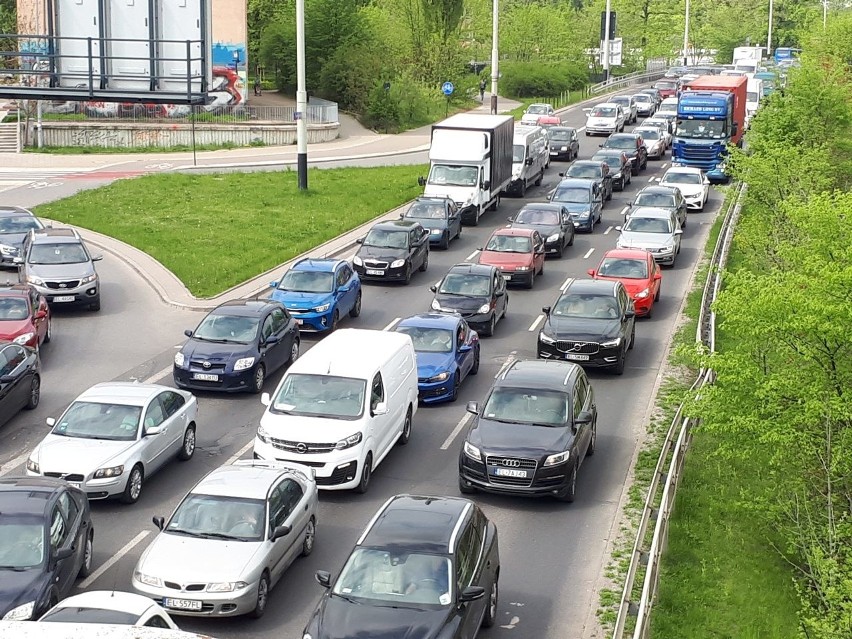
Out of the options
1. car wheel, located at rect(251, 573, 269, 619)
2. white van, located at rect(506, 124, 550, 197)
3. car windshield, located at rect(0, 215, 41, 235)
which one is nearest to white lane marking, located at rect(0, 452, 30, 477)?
car wheel, located at rect(251, 573, 269, 619)

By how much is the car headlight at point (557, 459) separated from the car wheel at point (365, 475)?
2.71 metres

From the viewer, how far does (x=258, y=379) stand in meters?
24.7

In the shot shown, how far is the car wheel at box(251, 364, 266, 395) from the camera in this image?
80.8 feet

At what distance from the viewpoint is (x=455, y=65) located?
272 feet

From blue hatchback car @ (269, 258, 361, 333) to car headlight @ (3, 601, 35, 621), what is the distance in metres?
14.7

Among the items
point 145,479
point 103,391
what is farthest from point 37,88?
point 145,479

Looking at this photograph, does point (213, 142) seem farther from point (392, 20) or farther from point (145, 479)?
point (145, 479)

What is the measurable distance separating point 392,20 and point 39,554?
73.4 metres

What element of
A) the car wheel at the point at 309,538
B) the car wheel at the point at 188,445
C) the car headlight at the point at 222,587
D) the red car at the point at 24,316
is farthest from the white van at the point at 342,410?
the red car at the point at 24,316

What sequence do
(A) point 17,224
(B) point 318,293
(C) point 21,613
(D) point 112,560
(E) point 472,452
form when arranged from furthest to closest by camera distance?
(A) point 17,224 < (B) point 318,293 < (E) point 472,452 < (D) point 112,560 < (C) point 21,613

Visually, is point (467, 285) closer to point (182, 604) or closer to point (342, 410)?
point (342, 410)

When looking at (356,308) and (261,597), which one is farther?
(356,308)

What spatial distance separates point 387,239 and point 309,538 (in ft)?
60.5

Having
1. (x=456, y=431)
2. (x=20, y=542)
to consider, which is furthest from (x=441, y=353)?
(x=20, y=542)
